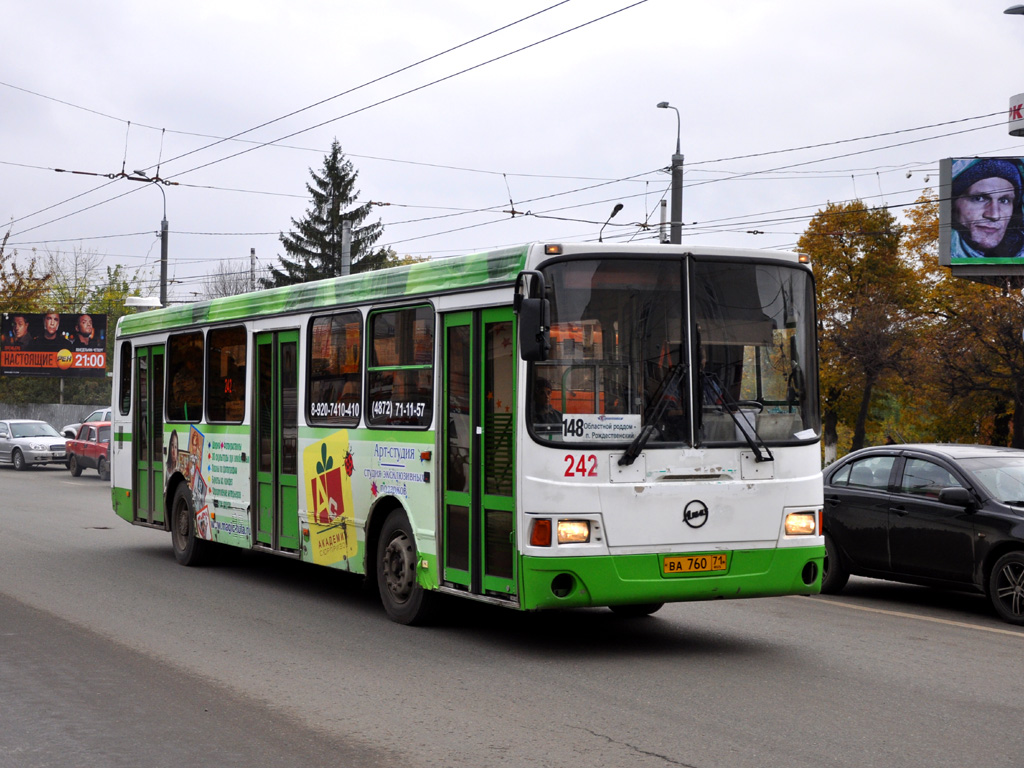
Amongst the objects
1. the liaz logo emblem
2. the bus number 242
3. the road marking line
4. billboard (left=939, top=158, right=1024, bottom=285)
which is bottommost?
the road marking line

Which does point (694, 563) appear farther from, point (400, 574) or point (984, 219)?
point (984, 219)

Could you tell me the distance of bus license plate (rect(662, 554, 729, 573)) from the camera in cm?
867

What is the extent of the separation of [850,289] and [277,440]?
52180 mm

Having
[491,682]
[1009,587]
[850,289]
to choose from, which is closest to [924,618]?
[1009,587]

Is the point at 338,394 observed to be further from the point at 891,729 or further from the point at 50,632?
the point at 891,729

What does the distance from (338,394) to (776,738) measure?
18.5 feet

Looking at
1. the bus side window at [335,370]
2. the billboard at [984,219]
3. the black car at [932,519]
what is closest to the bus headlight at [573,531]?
the bus side window at [335,370]

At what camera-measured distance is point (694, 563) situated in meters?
8.73

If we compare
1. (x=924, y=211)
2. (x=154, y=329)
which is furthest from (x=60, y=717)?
(x=924, y=211)

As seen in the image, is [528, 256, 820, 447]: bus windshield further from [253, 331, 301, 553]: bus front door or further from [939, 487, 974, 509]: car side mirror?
[253, 331, 301, 553]: bus front door

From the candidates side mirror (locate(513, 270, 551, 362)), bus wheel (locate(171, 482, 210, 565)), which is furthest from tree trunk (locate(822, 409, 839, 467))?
side mirror (locate(513, 270, 551, 362))

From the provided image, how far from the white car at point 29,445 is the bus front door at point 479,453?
1219 inches

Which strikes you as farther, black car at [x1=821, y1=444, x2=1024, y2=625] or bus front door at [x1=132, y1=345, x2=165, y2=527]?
bus front door at [x1=132, y1=345, x2=165, y2=527]

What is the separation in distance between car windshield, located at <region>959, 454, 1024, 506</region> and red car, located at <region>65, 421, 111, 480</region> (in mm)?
26920
